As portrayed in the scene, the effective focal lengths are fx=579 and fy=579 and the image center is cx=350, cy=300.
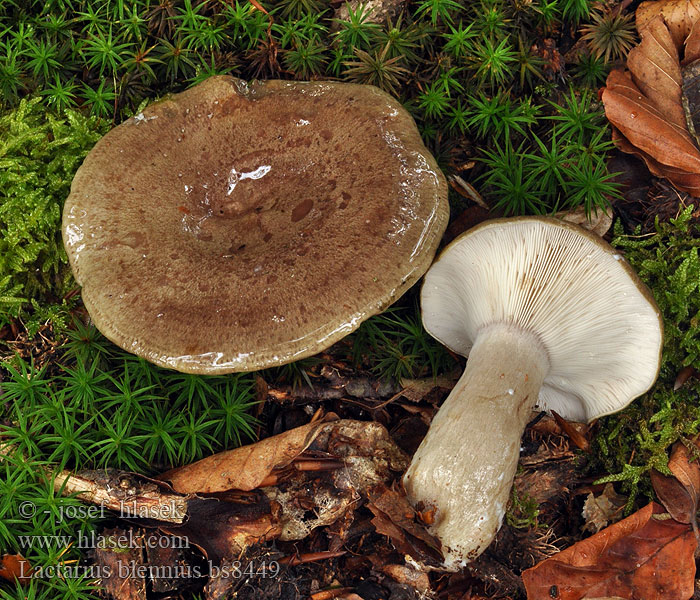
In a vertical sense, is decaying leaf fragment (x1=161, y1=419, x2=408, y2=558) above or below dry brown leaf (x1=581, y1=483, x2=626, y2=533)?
below

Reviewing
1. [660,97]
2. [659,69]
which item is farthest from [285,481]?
[659,69]

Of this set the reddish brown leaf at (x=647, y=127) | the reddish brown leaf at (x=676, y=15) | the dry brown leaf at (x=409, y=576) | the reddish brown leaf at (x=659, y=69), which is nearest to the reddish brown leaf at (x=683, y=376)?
the reddish brown leaf at (x=647, y=127)

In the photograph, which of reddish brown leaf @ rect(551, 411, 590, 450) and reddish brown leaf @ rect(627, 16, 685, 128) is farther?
reddish brown leaf @ rect(627, 16, 685, 128)

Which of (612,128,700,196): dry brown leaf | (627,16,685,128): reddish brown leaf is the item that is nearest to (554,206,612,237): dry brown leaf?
(612,128,700,196): dry brown leaf

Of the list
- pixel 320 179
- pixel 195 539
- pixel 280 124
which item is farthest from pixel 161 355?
pixel 280 124

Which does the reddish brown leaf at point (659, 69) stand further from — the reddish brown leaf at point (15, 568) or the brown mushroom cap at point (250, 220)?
the reddish brown leaf at point (15, 568)

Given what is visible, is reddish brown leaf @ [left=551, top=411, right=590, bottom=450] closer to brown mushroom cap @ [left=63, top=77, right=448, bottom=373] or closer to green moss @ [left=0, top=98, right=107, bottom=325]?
brown mushroom cap @ [left=63, top=77, right=448, bottom=373]
